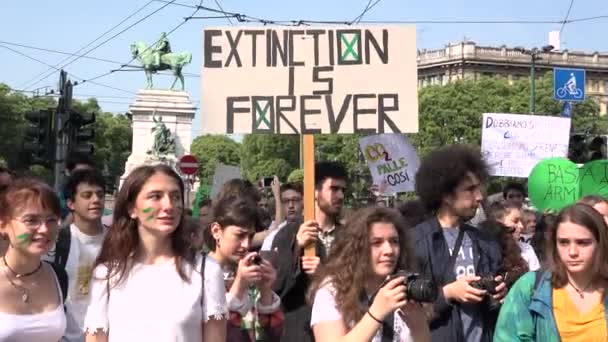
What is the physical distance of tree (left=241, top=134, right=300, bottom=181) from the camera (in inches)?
3083

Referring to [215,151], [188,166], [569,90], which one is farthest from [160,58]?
[215,151]

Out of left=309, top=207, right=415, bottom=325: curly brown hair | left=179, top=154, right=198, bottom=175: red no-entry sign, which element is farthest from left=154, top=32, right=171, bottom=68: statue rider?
left=309, top=207, right=415, bottom=325: curly brown hair

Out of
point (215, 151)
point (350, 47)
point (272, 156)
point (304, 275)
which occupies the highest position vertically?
point (215, 151)

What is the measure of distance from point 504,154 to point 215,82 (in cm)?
854

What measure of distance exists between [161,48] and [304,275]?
144ft

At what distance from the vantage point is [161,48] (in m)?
48.3

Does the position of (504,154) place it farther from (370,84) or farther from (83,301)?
(83,301)

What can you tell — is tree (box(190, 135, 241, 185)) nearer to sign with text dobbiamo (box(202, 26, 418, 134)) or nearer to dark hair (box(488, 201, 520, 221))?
dark hair (box(488, 201, 520, 221))

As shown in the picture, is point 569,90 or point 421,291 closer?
point 421,291

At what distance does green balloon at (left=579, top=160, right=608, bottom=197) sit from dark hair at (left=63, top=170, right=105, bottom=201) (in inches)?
157

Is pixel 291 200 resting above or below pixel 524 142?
below

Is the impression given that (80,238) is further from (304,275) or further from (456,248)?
(456,248)

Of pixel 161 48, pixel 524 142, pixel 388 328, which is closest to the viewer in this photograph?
pixel 388 328

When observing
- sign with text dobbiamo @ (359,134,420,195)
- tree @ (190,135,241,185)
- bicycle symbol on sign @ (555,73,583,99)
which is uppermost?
tree @ (190,135,241,185)
